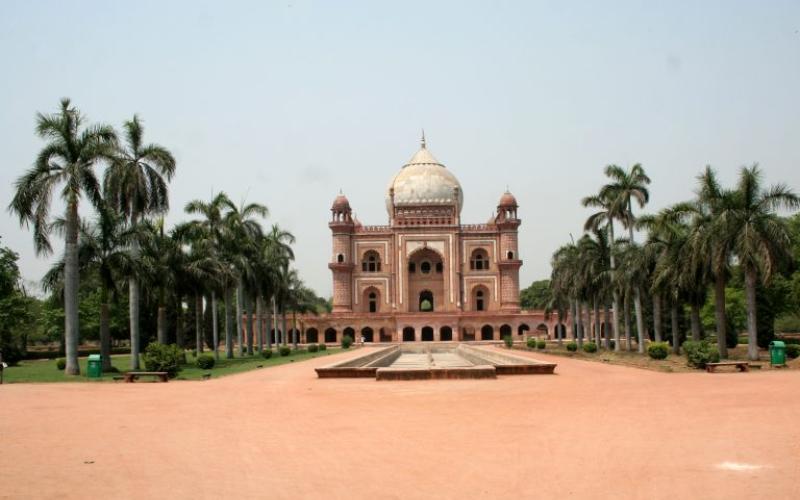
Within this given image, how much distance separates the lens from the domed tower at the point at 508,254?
6350 cm

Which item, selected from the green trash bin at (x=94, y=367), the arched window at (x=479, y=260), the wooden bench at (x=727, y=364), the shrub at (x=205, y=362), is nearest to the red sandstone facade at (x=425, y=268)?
the arched window at (x=479, y=260)

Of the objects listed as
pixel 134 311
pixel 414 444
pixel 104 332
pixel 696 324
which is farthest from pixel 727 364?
pixel 104 332

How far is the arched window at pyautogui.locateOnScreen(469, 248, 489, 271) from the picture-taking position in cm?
6575

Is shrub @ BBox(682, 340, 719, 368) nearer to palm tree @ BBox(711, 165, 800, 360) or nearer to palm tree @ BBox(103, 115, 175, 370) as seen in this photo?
palm tree @ BBox(711, 165, 800, 360)

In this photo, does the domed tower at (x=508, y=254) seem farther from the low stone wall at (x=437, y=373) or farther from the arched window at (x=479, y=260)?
the low stone wall at (x=437, y=373)

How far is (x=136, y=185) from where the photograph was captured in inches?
1031

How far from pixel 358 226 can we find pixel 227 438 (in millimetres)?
56727

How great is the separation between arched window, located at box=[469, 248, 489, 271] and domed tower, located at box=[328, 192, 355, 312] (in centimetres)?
1000

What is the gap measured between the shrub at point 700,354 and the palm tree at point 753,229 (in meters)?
2.98

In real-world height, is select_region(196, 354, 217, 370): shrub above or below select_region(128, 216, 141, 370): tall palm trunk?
below

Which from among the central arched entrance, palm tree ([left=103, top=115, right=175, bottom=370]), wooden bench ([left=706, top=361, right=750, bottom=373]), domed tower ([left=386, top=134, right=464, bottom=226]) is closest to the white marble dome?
domed tower ([left=386, top=134, right=464, bottom=226])

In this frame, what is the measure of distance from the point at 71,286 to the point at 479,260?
45743mm

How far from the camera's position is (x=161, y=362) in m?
22.2

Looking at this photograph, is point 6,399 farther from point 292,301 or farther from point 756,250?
point 292,301
